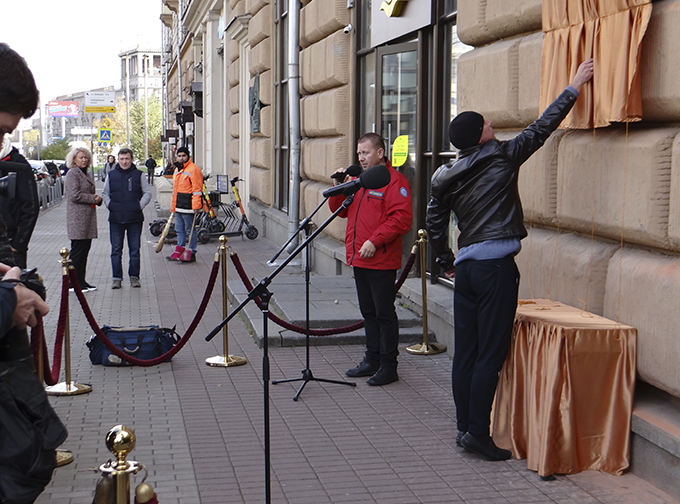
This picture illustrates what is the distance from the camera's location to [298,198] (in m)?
13.1

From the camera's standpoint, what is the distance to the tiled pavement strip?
14.4 ft

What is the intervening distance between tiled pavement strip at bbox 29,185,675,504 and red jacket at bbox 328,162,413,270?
971 millimetres

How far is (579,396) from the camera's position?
458 cm

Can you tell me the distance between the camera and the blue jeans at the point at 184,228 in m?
13.9

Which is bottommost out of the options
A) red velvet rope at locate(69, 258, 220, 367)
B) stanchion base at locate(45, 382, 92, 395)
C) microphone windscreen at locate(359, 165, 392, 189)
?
stanchion base at locate(45, 382, 92, 395)

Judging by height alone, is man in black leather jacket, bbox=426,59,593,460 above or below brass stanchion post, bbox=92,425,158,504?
above

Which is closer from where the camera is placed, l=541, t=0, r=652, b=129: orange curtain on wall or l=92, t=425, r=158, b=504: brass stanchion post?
l=92, t=425, r=158, b=504: brass stanchion post

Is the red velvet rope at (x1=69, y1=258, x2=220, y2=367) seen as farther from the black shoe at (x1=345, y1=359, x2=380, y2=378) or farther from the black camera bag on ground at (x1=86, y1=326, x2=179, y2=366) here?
the black shoe at (x1=345, y1=359, x2=380, y2=378)

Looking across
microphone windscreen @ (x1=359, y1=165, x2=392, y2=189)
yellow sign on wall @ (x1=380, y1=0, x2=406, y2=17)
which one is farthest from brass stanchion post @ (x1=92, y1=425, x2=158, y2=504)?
yellow sign on wall @ (x1=380, y1=0, x2=406, y2=17)

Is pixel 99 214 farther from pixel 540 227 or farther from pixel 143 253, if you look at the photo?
pixel 540 227

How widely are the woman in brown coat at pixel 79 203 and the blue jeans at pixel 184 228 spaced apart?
3217 mm

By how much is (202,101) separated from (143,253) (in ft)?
47.3

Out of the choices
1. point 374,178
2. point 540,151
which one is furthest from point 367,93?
point 374,178

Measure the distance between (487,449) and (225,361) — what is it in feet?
9.65
